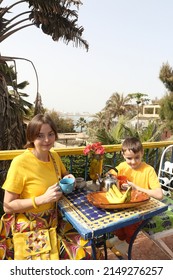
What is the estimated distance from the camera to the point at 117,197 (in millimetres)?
1598

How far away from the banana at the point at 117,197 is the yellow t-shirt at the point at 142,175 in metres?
0.40

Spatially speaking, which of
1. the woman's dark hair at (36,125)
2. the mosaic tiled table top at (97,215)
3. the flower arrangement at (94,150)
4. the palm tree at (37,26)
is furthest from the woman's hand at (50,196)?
the palm tree at (37,26)

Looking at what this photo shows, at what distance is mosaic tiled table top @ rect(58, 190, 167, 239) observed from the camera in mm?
1334

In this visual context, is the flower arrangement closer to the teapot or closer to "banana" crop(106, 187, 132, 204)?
the teapot

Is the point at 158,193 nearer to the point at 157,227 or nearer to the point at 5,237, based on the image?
the point at 157,227

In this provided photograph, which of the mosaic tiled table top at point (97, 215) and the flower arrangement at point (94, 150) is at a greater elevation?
the flower arrangement at point (94, 150)

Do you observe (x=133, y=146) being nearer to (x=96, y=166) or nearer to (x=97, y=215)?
(x=96, y=166)

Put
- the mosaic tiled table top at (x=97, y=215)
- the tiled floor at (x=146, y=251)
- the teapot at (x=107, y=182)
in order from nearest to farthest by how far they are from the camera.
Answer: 1. the mosaic tiled table top at (x=97, y=215)
2. the teapot at (x=107, y=182)
3. the tiled floor at (x=146, y=251)

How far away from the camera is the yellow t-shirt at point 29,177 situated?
1.54 metres

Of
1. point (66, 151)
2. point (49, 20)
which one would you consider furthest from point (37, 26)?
point (66, 151)

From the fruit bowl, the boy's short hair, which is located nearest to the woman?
the fruit bowl

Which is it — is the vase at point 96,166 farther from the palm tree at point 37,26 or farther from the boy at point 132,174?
the palm tree at point 37,26

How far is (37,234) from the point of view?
155 cm
